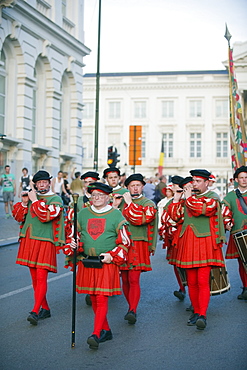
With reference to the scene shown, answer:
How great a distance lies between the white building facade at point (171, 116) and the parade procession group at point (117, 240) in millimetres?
54830

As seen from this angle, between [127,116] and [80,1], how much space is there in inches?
1437

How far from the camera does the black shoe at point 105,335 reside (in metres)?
6.04

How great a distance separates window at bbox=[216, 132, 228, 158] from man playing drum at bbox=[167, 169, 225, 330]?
57644 millimetres

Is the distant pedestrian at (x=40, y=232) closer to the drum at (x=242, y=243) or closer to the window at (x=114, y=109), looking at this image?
the drum at (x=242, y=243)

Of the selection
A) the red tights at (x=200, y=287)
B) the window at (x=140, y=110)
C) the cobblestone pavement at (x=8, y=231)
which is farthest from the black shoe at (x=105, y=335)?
the window at (x=140, y=110)

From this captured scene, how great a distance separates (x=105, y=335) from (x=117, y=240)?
983 mm

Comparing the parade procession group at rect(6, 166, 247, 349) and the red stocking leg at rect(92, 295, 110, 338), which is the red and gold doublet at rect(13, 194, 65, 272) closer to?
the parade procession group at rect(6, 166, 247, 349)

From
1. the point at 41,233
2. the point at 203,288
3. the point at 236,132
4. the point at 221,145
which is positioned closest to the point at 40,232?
the point at 41,233

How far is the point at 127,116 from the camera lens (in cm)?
6544

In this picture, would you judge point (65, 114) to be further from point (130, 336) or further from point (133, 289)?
point (130, 336)

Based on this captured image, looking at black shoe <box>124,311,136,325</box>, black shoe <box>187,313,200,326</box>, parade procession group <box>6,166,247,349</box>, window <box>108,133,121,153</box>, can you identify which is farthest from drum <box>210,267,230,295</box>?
window <box>108,133,121,153</box>

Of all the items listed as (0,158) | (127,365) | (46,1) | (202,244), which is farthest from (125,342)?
(46,1)

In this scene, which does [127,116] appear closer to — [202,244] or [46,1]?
[46,1]

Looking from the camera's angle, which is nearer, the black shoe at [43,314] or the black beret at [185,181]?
the black shoe at [43,314]
